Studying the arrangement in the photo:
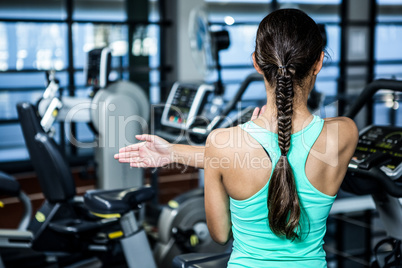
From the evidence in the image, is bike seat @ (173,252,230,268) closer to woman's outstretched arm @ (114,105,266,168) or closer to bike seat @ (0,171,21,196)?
woman's outstretched arm @ (114,105,266,168)

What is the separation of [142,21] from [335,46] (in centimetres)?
336

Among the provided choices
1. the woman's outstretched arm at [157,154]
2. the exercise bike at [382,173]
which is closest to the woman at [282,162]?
the woman's outstretched arm at [157,154]

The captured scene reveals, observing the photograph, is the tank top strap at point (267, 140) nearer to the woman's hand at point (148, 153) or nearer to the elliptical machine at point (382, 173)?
the woman's hand at point (148, 153)

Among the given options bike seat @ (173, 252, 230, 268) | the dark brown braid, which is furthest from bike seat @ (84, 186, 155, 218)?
the dark brown braid

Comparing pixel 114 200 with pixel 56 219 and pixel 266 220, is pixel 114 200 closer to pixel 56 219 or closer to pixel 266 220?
pixel 56 219

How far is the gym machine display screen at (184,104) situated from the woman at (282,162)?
1.57 m

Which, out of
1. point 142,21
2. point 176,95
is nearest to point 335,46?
point 142,21

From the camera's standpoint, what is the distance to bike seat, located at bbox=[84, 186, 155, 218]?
6.59ft

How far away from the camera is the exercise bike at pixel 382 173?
1635 millimetres

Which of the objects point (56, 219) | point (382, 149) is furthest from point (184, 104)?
point (382, 149)

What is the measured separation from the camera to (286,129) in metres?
1.08

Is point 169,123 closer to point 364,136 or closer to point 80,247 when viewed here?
point 80,247

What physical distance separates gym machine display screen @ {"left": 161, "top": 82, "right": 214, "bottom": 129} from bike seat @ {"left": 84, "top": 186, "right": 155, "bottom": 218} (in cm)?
70

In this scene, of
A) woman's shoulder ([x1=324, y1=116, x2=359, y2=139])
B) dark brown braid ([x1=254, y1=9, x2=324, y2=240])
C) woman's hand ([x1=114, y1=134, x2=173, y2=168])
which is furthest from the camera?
woman's hand ([x1=114, y1=134, x2=173, y2=168])
